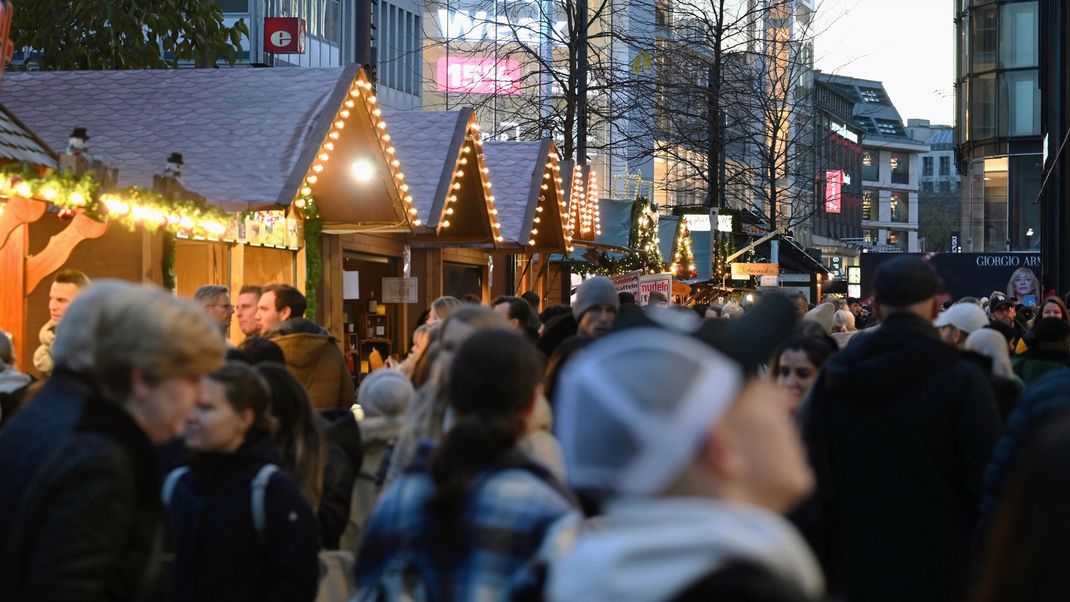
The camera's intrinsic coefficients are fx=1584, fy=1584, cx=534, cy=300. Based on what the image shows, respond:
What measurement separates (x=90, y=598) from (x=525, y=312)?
7.83 m

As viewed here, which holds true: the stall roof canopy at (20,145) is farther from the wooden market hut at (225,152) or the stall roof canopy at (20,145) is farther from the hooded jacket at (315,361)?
the hooded jacket at (315,361)

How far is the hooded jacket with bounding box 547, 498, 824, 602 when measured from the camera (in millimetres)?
2256

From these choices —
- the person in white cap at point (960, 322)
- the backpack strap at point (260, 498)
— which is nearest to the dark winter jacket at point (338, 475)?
the backpack strap at point (260, 498)

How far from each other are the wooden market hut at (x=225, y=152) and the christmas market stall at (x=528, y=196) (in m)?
4.66

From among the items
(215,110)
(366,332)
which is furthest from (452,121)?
(215,110)

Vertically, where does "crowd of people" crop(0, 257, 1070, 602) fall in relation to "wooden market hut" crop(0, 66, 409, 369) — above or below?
below

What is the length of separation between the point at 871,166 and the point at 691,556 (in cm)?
16216

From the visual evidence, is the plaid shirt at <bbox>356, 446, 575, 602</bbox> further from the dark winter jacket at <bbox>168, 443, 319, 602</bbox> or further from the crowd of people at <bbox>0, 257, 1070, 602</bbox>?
the dark winter jacket at <bbox>168, 443, 319, 602</bbox>

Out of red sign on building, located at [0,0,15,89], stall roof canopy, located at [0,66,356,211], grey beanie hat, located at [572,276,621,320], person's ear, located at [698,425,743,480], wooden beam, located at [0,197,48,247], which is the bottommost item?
person's ear, located at [698,425,743,480]

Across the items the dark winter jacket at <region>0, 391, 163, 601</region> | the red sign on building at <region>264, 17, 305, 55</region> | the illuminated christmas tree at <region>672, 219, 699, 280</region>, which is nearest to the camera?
the dark winter jacket at <region>0, 391, 163, 601</region>

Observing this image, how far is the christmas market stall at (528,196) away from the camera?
70.1 feet

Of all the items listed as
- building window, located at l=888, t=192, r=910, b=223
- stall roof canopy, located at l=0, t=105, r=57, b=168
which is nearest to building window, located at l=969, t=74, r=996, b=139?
stall roof canopy, located at l=0, t=105, r=57, b=168

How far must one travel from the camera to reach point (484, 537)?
3.44 meters

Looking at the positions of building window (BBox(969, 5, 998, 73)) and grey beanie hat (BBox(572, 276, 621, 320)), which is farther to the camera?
building window (BBox(969, 5, 998, 73))
